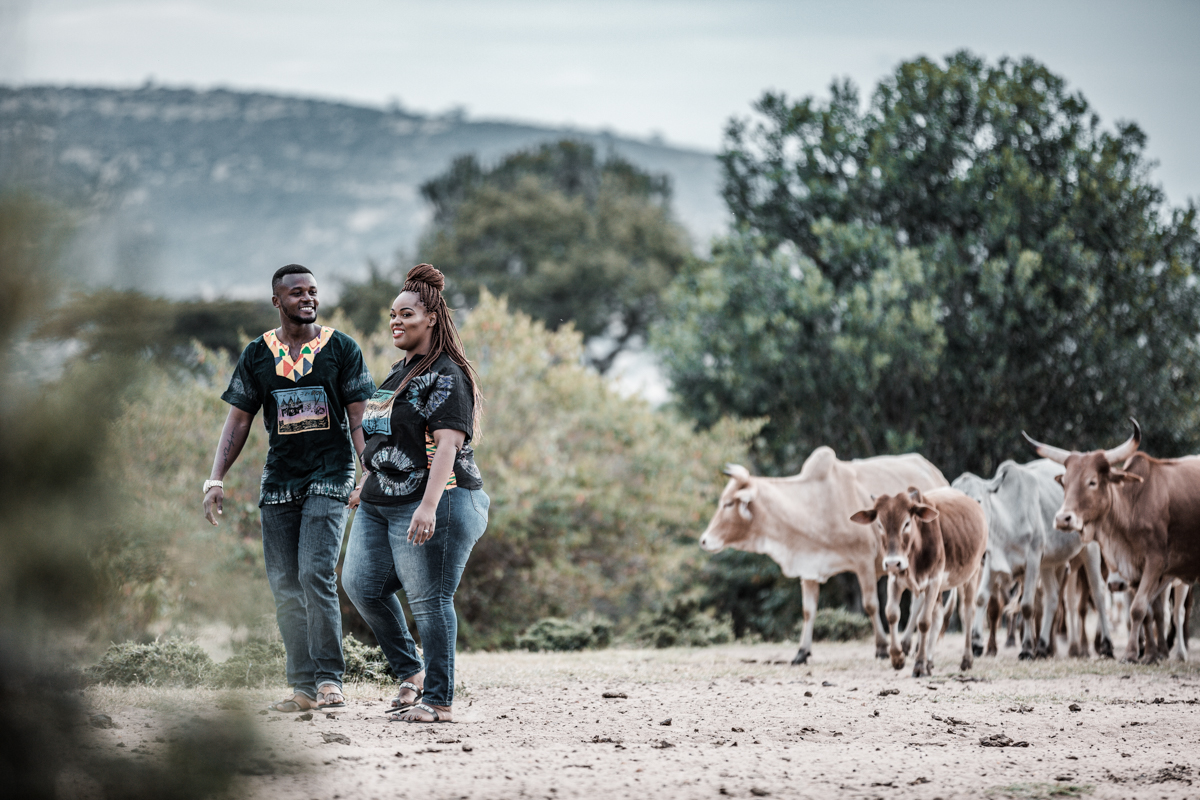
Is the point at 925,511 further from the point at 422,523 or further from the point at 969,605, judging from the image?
the point at 422,523

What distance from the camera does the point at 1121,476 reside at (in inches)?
414

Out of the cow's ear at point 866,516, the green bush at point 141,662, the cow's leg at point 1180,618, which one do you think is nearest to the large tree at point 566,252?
the cow's leg at point 1180,618

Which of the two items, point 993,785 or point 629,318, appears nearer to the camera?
point 993,785

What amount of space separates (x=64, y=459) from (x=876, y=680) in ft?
24.5

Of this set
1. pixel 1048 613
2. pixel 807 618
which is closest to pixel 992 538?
pixel 1048 613

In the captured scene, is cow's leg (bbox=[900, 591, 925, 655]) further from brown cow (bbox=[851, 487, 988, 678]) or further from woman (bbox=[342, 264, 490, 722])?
woman (bbox=[342, 264, 490, 722])

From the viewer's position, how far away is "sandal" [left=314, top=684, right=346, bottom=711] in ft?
20.1

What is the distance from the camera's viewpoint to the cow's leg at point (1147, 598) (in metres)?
10.4

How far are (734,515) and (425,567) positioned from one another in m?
6.73

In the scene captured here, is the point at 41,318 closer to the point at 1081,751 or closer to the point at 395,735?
the point at 395,735

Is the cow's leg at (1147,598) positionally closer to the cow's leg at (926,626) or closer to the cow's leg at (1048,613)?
the cow's leg at (1048,613)

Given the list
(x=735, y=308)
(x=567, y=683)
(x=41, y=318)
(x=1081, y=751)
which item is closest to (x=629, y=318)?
(x=735, y=308)

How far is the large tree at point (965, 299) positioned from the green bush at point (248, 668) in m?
16.5

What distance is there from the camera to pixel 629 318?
41812mm
